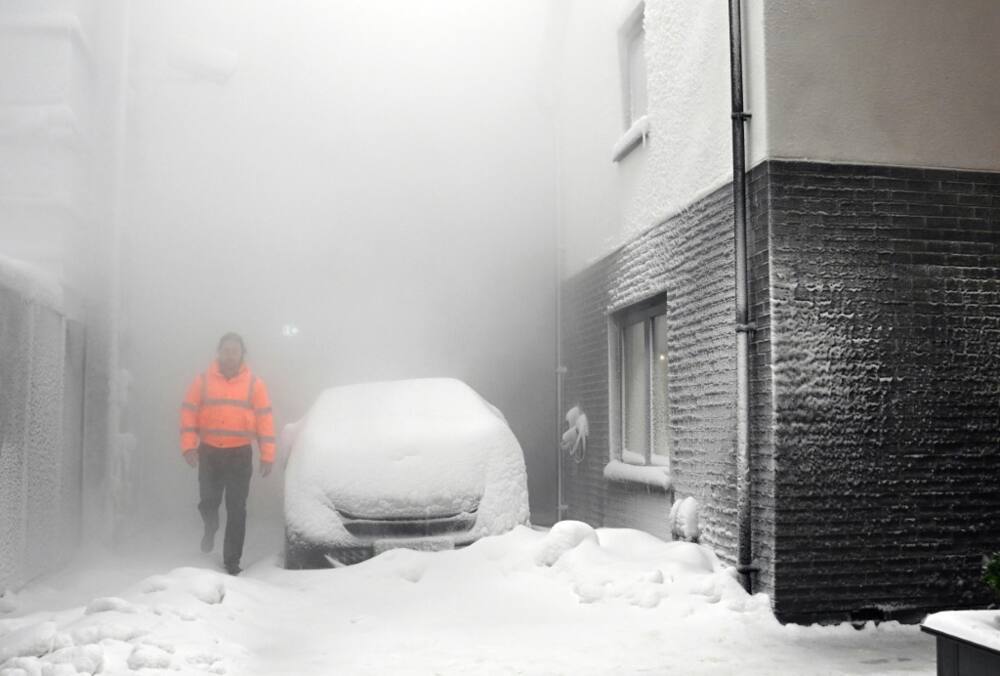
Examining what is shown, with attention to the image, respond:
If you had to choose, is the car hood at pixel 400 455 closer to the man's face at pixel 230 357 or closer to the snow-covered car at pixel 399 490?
the snow-covered car at pixel 399 490

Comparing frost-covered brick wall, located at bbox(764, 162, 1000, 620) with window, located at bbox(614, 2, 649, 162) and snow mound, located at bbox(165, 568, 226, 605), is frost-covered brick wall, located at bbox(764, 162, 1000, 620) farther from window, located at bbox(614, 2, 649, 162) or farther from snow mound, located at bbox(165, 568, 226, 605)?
snow mound, located at bbox(165, 568, 226, 605)

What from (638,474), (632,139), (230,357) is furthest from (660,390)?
(230,357)

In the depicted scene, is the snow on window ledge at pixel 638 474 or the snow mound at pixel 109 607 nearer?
the snow mound at pixel 109 607

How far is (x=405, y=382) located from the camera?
9016 mm

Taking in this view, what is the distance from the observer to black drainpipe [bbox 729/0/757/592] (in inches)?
250

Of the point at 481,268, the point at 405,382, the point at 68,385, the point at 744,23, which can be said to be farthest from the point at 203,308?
the point at 744,23

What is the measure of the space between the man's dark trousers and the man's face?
61 centimetres

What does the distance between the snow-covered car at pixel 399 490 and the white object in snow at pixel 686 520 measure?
43.0 inches

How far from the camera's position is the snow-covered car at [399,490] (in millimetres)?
7449

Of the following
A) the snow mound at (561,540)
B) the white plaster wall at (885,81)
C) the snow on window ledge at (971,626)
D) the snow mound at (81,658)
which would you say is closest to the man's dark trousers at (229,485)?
the snow mound at (561,540)

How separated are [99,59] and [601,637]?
8.07 metres

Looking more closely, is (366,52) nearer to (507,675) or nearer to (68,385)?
(68,385)

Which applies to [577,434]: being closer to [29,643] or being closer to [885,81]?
[885,81]

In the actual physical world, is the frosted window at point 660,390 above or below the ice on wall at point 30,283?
below
